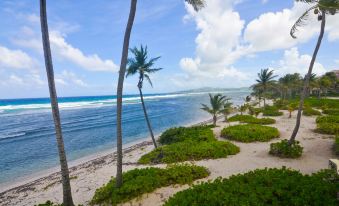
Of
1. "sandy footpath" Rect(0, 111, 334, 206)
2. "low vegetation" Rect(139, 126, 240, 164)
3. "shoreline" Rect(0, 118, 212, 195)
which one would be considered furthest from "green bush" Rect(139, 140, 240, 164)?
"shoreline" Rect(0, 118, 212, 195)

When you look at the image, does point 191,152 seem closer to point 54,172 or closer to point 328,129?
point 54,172

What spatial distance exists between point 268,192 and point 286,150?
25.3 feet

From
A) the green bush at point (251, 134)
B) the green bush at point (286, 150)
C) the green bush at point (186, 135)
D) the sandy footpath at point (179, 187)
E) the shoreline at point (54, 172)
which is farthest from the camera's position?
the green bush at point (186, 135)

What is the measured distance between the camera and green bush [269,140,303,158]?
1418cm

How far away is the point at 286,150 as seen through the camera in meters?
14.3

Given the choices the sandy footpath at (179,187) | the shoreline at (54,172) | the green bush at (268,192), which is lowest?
the shoreline at (54,172)

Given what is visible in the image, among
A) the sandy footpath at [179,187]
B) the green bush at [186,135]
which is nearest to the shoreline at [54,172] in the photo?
the sandy footpath at [179,187]

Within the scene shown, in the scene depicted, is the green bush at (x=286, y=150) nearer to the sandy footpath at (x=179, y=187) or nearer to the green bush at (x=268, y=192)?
the sandy footpath at (x=179, y=187)

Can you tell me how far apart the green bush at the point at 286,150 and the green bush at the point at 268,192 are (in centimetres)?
507

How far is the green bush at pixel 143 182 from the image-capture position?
10156 millimetres

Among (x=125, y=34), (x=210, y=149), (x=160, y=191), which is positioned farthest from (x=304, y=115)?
(x=125, y=34)

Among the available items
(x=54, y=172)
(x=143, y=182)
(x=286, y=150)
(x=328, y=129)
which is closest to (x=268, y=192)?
(x=143, y=182)

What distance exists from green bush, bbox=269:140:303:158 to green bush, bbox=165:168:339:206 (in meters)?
5.07

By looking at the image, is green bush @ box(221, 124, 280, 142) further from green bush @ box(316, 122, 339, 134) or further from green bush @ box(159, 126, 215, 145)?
green bush @ box(316, 122, 339, 134)
